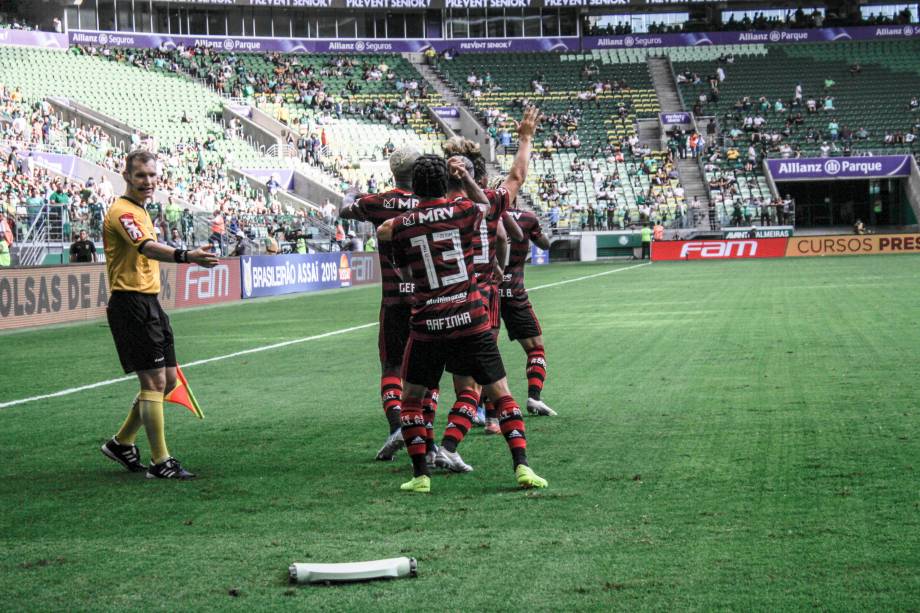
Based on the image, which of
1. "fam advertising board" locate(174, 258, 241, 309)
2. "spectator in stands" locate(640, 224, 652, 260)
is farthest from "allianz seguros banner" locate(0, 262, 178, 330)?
"spectator in stands" locate(640, 224, 652, 260)

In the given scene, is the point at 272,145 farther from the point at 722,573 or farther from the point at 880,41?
the point at 722,573

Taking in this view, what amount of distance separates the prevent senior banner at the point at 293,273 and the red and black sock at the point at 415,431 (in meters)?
25.0

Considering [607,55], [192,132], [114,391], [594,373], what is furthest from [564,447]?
[607,55]

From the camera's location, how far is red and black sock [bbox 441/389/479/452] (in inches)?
293

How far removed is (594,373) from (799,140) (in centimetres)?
5657

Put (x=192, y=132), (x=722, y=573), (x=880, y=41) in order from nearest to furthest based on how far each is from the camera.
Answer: (x=722, y=573) → (x=192, y=132) → (x=880, y=41)

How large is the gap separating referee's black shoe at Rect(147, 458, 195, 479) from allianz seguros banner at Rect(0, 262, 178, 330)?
15.3 m

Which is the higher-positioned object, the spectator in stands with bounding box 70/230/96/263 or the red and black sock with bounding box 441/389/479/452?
the spectator in stands with bounding box 70/230/96/263

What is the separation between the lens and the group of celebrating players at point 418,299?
6.75 m

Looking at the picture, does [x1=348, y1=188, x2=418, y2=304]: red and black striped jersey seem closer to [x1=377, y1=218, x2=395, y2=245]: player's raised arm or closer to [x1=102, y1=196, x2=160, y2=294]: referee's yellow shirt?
[x1=377, y1=218, x2=395, y2=245]: player's raised arm

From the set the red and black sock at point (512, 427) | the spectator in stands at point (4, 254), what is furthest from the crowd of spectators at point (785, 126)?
the red and black sock at point (512, 427)

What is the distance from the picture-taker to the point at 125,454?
7.88 m

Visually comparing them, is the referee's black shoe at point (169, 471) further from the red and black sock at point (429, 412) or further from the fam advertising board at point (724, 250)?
the fam advertising board at point (724, 250)

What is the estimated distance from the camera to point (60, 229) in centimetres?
2830
